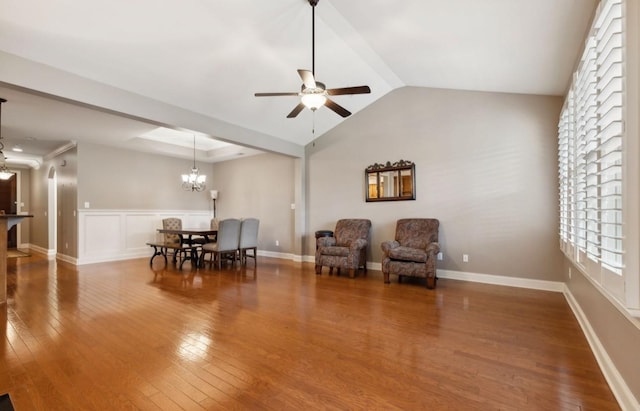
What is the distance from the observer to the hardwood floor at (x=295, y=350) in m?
1.75

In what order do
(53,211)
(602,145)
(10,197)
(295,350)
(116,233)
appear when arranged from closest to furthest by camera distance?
(602,145), (295,350), (116,233), (53,211), (10,197)

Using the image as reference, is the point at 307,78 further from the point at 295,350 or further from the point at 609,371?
the point at 609,371

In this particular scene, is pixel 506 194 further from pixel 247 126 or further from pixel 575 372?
pixel 247 126

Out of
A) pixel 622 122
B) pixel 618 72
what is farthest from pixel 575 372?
pixel 618 72

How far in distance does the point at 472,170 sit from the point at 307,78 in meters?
3.25

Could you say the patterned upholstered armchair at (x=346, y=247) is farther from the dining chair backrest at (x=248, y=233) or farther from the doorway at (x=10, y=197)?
the doorway at (x=10, y=197)

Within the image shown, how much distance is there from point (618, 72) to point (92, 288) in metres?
5.95

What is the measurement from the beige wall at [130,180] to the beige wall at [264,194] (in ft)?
3.00

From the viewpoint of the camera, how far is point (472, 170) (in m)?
4.64

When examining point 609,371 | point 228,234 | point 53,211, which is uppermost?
point 53,211

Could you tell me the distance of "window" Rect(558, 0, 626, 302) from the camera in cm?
164

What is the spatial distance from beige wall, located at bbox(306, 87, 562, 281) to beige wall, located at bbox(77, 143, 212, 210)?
501cm

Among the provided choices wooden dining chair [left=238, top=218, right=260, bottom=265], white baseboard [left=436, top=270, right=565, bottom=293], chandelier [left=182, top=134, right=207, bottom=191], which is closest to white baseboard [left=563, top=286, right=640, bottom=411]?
white baseboard [left=436, top=270, right=565, bottom=293]

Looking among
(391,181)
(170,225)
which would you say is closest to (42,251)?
(170,225)
